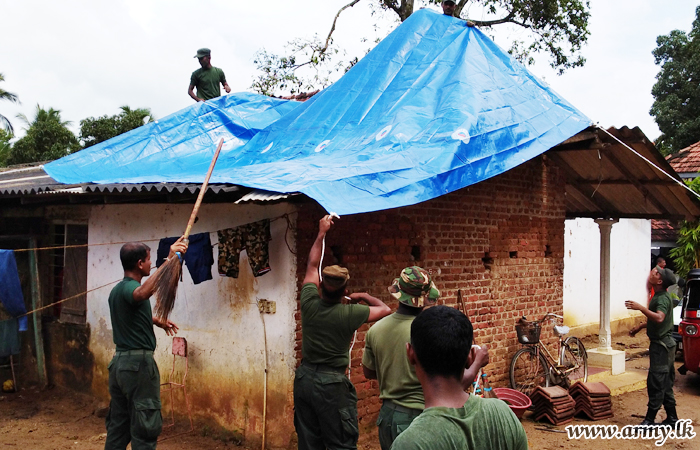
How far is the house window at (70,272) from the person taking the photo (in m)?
7.95

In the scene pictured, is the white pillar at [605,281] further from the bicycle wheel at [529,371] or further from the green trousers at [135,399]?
the green trousers at [135,399]

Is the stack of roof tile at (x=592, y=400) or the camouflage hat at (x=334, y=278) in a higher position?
the camouflage hat at (x=334, y=278)

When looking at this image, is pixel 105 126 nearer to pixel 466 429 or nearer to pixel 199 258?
pixel 199 258

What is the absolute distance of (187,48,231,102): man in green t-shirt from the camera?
9.23 metres

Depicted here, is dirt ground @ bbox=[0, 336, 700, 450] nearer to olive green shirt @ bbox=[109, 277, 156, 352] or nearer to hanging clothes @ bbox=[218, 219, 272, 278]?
hanging clothes @ bbox=[218, 219, 272, 278]

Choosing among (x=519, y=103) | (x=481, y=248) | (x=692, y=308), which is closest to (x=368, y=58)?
(x=519, y=103)

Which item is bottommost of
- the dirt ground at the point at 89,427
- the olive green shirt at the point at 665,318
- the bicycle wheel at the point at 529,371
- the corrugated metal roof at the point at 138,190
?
the dirt ground at the point at 89,427

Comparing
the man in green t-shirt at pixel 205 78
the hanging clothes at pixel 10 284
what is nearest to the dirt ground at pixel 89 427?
the hanging clothes at pixel 10 284

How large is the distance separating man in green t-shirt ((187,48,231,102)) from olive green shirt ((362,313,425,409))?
6.40 metres

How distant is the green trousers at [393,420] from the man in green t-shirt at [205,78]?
6.69 meters

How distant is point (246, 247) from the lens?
573 cm

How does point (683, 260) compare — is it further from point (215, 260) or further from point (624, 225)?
point (215, 260)

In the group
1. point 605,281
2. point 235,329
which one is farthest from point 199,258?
point 605,281

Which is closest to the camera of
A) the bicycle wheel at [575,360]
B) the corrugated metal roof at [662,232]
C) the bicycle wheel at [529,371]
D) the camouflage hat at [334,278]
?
the camouflage hat at [334,278]
